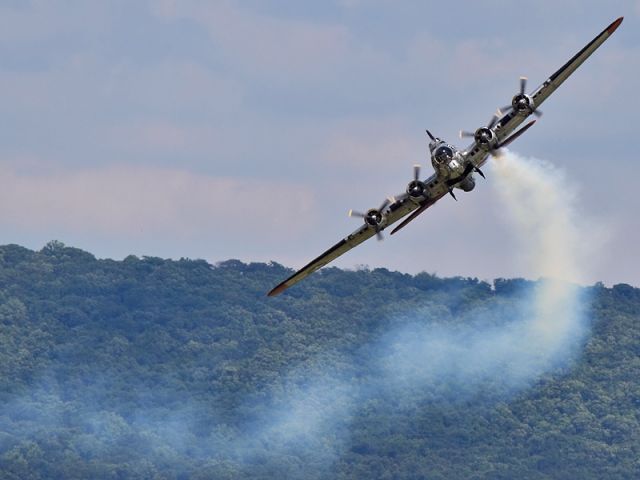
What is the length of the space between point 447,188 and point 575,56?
10572 mm

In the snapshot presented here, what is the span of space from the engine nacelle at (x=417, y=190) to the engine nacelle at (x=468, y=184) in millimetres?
2011

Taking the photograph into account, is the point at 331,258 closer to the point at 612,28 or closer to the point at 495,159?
the point at 495,159

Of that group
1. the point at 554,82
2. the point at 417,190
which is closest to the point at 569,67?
the point at 554,82

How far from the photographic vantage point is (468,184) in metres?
108

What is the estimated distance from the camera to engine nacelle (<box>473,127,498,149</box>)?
107938 mm

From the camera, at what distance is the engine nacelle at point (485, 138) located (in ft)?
354

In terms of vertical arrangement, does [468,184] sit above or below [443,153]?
below

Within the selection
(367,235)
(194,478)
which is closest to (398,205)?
(367,235)

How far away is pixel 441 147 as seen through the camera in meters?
107

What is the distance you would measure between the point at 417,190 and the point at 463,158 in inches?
136

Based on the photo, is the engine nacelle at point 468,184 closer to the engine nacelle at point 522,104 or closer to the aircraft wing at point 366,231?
the aircraft wing at point 366,231

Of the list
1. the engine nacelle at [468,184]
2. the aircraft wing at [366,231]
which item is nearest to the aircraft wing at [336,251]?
the aircraft wing at [366,231]

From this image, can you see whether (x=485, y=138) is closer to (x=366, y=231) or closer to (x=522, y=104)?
(x=522, y=104)

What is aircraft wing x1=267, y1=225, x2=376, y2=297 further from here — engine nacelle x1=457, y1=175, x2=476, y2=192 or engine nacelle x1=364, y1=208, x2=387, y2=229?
engine nacelle x1=457, y1=175, x2=476, y2=192
